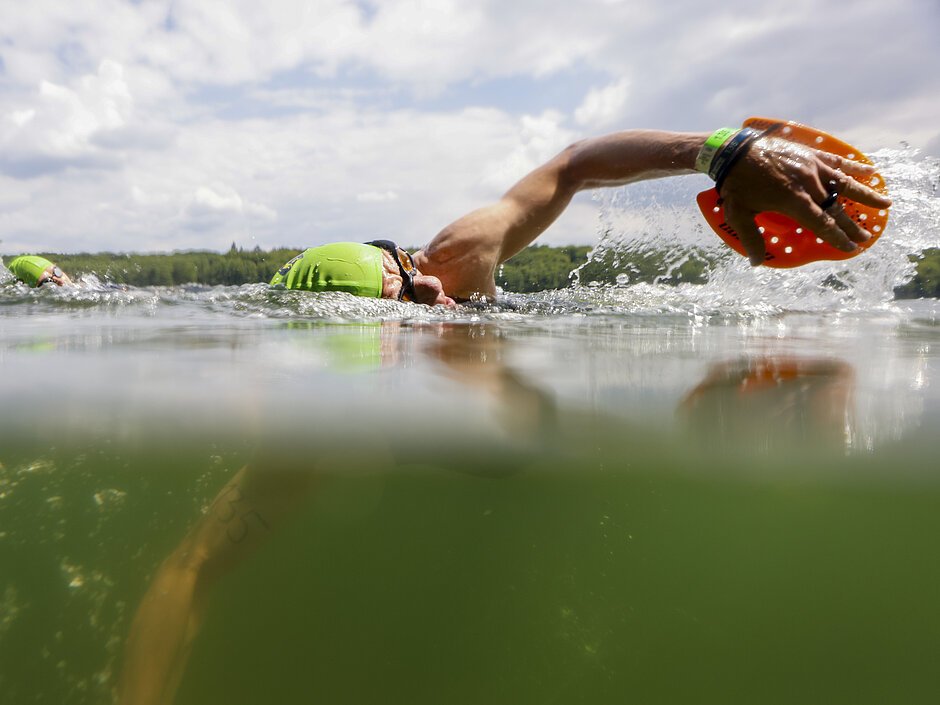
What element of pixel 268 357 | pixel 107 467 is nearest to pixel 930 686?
pixel 107 467

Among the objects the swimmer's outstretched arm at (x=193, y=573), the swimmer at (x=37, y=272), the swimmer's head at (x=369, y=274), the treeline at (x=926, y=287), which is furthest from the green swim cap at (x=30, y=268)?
the treeline at (x=926, y=287)

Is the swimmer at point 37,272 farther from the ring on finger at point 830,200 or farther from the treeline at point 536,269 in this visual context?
the ring on finger at point 830,200

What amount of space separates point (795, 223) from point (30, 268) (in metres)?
10.2

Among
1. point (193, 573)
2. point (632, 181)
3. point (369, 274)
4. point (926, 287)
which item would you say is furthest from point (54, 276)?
point (926, 287)

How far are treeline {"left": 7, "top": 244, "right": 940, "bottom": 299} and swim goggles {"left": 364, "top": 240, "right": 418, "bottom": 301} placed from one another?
1.19 metres

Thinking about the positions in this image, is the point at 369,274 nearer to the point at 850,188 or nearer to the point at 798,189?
the point at 798,189

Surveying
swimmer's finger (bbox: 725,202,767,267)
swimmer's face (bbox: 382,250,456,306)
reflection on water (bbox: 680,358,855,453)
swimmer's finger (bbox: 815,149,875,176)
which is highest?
swimmer's finger (bbox: 815,149,875,176)

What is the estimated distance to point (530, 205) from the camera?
4184mm

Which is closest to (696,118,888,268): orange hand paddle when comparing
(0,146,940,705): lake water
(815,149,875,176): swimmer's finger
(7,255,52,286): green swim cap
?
(815,149,875,176): swimmer's finger

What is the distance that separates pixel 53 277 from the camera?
8.41 m

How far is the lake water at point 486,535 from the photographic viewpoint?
609mm

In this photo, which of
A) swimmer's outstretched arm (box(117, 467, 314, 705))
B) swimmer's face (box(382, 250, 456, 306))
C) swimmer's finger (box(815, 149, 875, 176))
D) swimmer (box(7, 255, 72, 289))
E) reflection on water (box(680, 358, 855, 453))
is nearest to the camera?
swimmer's outstretched arm (box(117, 467, 314, 705))

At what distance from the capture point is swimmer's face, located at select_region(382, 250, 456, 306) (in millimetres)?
4355

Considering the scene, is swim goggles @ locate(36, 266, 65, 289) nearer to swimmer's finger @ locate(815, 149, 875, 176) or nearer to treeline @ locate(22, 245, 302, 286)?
treeline @ locate(22, 245, 302, 286)
